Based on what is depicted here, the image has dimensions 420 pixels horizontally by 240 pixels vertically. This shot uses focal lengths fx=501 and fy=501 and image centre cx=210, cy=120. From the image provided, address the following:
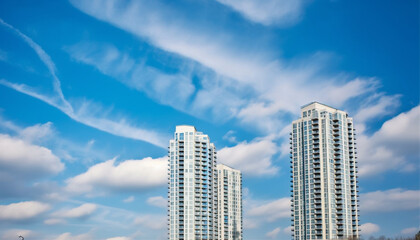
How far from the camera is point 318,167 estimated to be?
621 feet

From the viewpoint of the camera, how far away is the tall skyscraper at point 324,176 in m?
186

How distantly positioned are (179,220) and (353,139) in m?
75.9

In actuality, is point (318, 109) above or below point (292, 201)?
above

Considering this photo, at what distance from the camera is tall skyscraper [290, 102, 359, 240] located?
18638 cm

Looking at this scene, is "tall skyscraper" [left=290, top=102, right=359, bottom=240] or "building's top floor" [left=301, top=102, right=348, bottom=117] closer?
"tall skyscraper" [left=290, top=102, right=359, bottom=240]

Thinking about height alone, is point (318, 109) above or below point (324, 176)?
above

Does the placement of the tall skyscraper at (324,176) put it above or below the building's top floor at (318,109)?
below

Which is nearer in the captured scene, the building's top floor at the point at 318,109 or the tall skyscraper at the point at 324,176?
the tall skyscraper at the point at 324,176

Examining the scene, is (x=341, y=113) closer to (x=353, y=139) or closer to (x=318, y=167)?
(x=353, y=139)

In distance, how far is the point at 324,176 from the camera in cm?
18862

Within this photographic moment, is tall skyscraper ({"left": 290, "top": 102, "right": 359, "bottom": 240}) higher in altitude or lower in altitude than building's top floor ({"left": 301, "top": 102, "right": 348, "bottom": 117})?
lower

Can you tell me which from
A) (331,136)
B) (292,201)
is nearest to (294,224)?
(292,201)

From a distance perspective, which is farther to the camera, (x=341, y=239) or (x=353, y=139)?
(x=353, y=139)

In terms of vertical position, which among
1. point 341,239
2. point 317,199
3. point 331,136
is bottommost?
point 341,239
